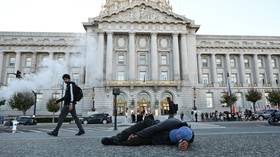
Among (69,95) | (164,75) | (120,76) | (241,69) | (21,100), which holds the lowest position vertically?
(69,95)

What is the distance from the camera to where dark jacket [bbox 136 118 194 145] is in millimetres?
5039

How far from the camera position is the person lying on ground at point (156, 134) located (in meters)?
4.89

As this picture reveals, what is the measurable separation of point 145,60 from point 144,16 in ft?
30.3

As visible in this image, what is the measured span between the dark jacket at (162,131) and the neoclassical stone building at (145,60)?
42255 millimetres

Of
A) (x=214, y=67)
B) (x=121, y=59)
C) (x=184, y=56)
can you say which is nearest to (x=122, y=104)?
(x=121, y=59)

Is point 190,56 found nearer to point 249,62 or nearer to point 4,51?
point 249,62

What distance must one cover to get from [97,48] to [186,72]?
1873 centimetres

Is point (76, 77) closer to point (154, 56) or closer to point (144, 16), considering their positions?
point (154, 56)

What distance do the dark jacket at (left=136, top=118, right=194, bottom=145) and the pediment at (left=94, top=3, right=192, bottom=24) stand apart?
163 feet

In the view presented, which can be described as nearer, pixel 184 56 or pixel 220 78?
pixel 184 56

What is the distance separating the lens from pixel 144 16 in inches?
2143

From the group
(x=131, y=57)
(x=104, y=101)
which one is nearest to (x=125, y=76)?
(x=131, y=57)

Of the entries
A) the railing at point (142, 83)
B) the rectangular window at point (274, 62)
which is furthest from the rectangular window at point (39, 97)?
the rectangular window at point (274, 62)

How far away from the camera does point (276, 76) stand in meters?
62.9
